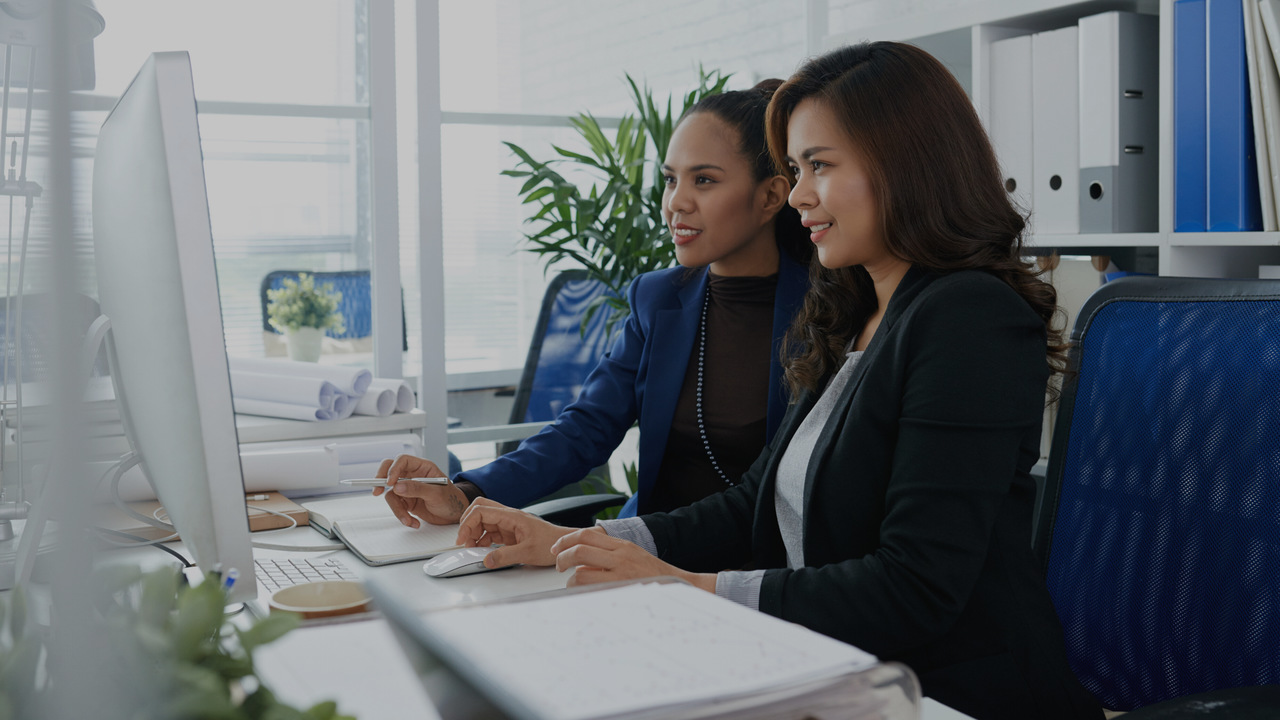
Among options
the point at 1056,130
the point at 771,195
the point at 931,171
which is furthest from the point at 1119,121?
the point at 931,171

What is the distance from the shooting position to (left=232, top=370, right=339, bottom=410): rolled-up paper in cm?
199

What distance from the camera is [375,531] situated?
1.31m

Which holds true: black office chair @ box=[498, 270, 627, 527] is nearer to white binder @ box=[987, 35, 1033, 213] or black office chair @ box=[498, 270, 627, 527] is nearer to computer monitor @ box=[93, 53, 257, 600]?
white binder @ box=[987, 35, 1033, 213]

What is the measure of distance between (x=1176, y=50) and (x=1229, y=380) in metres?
0.96

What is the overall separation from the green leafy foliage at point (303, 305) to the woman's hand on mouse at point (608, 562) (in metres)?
1.65

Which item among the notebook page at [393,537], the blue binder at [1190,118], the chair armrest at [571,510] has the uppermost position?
the blue binder at [1190,118]

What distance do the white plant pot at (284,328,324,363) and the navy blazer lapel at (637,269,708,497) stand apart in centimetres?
111

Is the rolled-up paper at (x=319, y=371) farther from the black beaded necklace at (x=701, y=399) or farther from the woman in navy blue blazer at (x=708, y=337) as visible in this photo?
the black beaded necklace at (x=701, y=399)

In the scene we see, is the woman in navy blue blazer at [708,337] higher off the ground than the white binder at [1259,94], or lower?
lower

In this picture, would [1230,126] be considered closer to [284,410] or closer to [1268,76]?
[1268,76]

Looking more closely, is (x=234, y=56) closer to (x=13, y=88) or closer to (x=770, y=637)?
(x=13, y=88)

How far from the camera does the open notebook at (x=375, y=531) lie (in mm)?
1194

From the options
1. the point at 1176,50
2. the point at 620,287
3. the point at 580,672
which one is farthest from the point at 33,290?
the point at 620,287

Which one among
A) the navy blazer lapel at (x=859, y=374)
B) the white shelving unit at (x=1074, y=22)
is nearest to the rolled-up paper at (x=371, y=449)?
the navy blazer lapel at (x=859, y=374)
